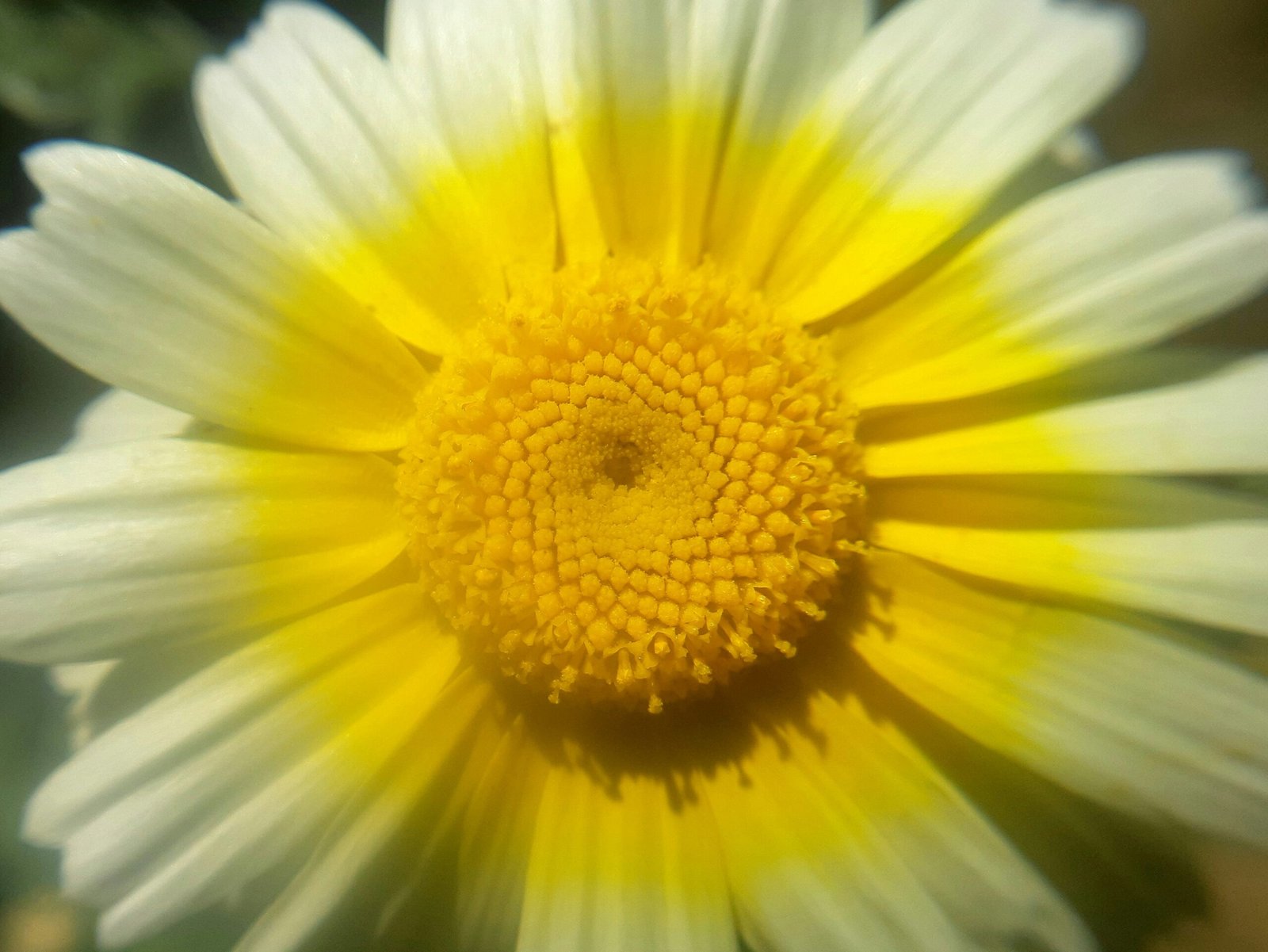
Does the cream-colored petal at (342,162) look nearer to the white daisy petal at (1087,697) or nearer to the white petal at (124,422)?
the white petal at (124,422)

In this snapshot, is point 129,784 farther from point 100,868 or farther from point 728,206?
point 728,206

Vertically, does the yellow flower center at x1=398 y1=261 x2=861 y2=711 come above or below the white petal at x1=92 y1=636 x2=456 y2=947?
above

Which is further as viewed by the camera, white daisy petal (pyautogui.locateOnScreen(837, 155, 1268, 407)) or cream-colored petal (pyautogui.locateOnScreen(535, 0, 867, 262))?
cream-colored petal (pyautogui.locateOnScreen(535, 0, 867, 262))

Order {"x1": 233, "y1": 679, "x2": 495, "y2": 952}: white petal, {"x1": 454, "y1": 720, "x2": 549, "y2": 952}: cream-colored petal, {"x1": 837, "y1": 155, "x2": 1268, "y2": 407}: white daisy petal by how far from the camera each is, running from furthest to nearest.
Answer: {"x1": 454, "y1": 720, "x2": 549, "y2": 952}: cream-colored petal
{"x1": 233, "y1": 679, "x2": 495, "y2": 952}: white petal
{"x1": 837, "y1": 155, "x2": 1268, "y2": 407}: white daisy petal

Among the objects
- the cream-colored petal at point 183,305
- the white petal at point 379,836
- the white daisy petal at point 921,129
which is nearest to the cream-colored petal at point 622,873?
the white petal at point 379,836

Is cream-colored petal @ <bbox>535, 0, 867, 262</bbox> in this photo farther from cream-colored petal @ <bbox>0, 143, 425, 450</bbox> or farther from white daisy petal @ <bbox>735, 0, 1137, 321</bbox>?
cream-colored petal @ <bbox>0, 143, 425, 450</bbox>

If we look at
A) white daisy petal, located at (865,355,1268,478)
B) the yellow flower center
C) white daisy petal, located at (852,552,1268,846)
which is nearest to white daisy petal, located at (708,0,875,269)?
the yellow flower center

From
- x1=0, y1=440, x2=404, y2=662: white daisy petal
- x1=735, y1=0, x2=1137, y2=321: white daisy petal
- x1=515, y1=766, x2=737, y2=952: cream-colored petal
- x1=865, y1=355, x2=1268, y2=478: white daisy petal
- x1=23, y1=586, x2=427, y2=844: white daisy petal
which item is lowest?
x1=515, y1=766, x2=737, y2=952: cream-colored petal

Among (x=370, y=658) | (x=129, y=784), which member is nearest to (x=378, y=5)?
(x=370, y=658)
